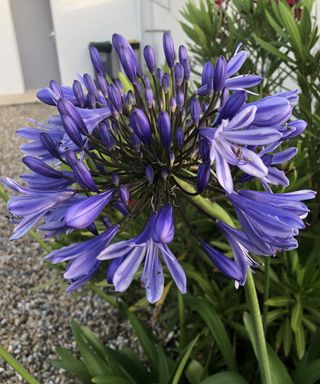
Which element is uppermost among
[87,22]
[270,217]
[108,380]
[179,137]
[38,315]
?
[179,137]

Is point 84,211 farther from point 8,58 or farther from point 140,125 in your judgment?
point 8,58

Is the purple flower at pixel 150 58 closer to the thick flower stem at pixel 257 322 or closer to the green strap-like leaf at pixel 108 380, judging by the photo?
the thick flower stem at pixel 257 322

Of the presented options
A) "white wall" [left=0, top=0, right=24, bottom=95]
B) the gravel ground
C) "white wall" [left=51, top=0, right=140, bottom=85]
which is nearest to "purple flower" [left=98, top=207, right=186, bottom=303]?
the gravel ground

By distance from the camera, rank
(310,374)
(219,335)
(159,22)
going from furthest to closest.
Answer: (159,22) < (219,335) < (310,374)

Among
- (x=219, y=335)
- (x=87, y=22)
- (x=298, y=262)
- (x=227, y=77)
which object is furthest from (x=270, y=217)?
(x=87, y=22)

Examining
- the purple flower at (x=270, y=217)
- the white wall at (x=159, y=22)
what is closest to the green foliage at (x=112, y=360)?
the purple flower at (x=270, y=217)

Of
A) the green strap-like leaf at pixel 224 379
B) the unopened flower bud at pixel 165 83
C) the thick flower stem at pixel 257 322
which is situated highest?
the unopened flower bud at pixel 165 83

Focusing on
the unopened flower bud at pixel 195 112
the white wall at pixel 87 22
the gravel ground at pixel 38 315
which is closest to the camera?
the unopened flower bud at pixel 195 112
